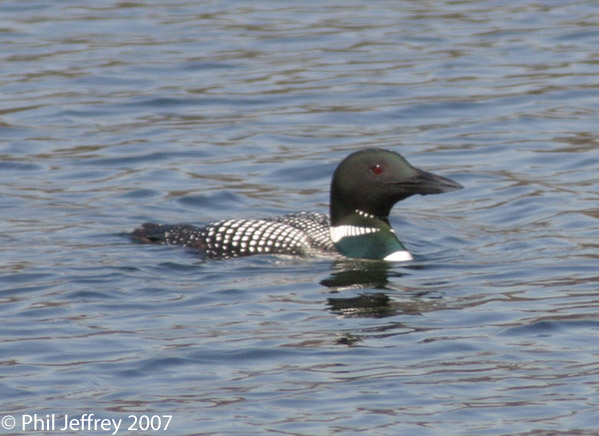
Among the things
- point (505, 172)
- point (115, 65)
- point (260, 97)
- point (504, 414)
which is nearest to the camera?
point (504, 414)

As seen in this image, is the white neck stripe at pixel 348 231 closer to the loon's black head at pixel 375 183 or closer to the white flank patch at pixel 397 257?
the loon's black head at pixel 375 183

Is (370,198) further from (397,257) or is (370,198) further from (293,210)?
(293,210)

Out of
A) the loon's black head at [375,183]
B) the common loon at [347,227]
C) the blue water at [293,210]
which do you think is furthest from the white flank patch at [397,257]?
the loon's black head at [375,183]

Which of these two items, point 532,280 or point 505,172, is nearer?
point 532,280

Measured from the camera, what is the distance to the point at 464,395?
19.0ft

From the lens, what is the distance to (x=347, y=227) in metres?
8.41

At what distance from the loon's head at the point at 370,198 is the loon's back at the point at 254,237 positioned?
12cm

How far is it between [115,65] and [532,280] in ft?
21.4

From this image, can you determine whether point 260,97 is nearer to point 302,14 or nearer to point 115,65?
point 115,65

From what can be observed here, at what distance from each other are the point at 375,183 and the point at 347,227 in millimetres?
305

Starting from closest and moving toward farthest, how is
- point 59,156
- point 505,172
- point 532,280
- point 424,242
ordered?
point 532,280 < point 424,242 < point 505,172 < point 59,156

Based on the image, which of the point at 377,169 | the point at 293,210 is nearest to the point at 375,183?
the point at 377,169

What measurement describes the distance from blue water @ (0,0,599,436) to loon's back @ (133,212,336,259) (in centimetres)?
10

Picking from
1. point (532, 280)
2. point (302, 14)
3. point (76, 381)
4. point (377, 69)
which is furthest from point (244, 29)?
point (76, 381)
